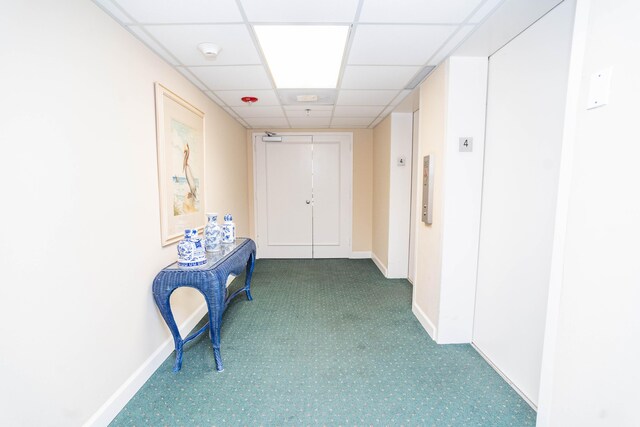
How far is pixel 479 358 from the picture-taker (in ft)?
6.73

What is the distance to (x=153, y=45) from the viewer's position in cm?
182

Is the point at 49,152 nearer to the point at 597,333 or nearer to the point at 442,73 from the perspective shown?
the point at 597,333

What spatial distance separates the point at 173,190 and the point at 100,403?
1.39 meters

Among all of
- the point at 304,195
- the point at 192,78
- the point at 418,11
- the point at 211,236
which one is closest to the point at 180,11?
the point at 192,78

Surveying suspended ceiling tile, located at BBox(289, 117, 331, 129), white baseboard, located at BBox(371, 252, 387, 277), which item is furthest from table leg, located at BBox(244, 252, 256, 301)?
suspended ceiling tile, located at BBox(289, 117, 331, 129)

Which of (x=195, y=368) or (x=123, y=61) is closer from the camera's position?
(x=123, y=61)

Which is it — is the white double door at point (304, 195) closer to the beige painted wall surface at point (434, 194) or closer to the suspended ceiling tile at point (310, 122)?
the suspended ceiling tile at point (310, 122)

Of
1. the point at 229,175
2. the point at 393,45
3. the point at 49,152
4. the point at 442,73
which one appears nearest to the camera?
the point at 49,152

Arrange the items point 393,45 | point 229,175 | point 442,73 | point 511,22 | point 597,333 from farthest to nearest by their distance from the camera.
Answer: point 229,175, point 442,73, point 393,45, point 511,22, point 597,333

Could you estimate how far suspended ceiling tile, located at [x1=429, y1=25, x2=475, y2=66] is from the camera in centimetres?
164

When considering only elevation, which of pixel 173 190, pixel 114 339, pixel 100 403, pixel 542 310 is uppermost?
pixel 173 190

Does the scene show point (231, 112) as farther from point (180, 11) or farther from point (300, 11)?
point (300, 11)

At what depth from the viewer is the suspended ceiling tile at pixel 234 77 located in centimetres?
219

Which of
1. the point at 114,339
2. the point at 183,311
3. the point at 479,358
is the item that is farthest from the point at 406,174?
the point at 114,339
